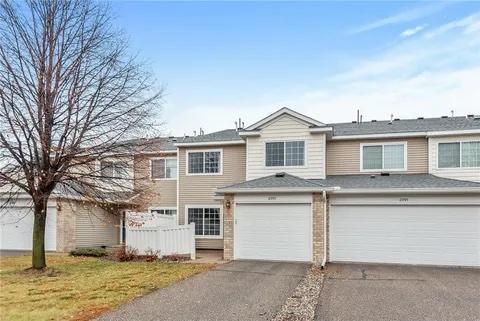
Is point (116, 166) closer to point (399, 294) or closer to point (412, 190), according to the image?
point (399, 294)

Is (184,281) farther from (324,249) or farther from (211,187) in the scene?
(211,187)

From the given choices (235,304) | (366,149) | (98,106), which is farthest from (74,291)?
(366,149)

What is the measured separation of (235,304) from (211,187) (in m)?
11.7

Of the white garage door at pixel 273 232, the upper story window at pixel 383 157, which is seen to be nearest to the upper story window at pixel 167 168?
the white garage door at pixel 273 232

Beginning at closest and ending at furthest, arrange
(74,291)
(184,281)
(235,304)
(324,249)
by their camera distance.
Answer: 1. (235,304)
2. (74,291)
3. (184,281)
4. (324,249)

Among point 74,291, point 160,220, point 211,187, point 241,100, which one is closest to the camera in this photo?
point 74,291

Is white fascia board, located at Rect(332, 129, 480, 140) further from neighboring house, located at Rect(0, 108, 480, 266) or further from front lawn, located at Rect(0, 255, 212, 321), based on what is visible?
front lawn, located at Rect(0, 255, 212, 321)

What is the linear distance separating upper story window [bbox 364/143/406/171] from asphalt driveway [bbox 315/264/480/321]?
5.40 meters

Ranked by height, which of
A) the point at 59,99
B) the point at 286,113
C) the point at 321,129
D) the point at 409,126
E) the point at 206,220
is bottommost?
the point at 206,220

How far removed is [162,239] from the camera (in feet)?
51.9

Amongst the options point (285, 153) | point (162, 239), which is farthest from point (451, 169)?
point (162, 239)

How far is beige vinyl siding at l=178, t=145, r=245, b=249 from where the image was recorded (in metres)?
19.7

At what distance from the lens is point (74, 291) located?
32.0 feet

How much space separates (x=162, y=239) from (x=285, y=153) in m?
6.43
